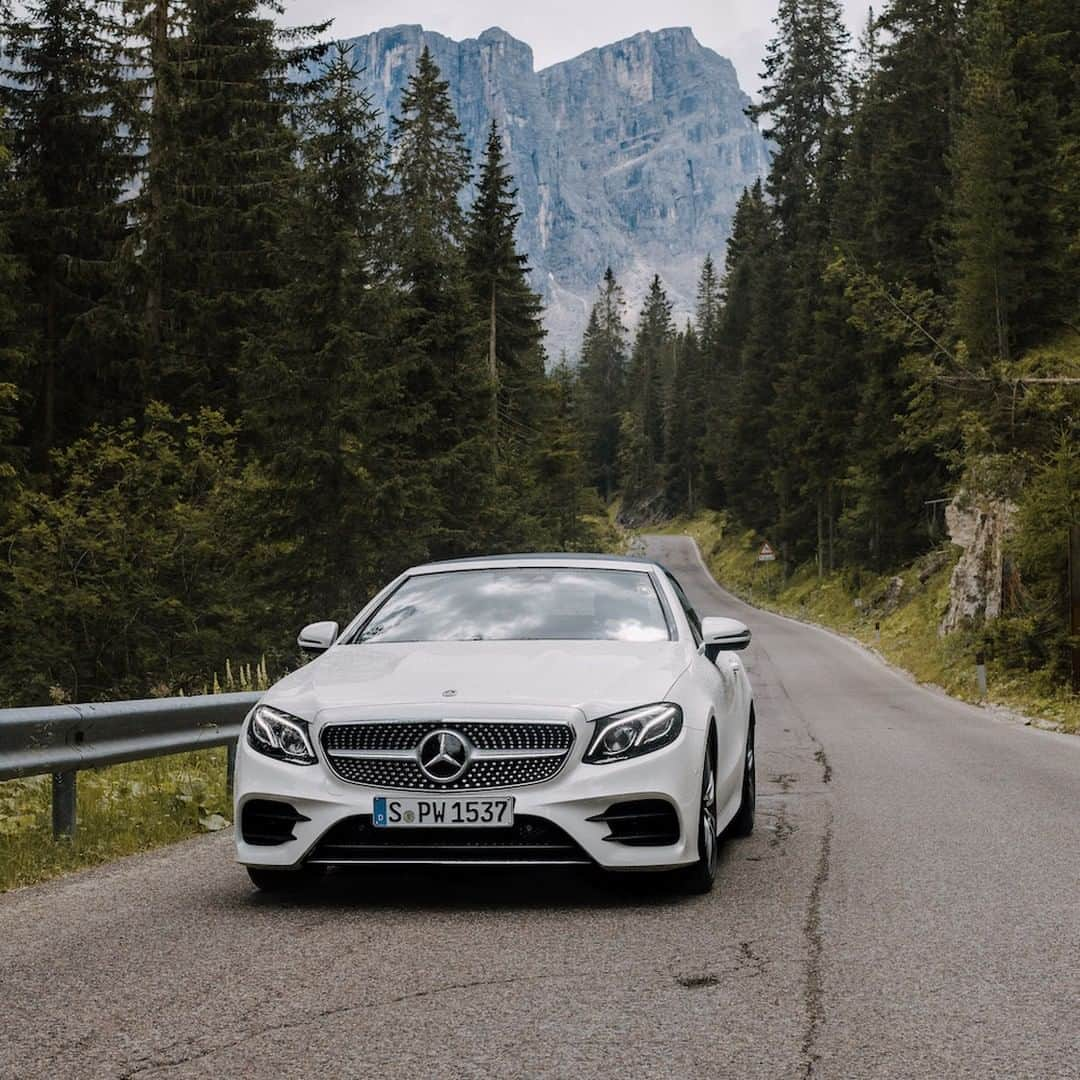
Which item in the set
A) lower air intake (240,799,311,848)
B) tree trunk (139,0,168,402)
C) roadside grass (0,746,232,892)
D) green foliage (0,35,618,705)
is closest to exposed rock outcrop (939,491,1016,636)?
green foliage (0,35,618,705)

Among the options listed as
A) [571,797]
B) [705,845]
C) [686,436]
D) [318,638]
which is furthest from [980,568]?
[686,436]

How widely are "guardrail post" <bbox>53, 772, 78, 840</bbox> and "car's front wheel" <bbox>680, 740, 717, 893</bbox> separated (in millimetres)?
3667

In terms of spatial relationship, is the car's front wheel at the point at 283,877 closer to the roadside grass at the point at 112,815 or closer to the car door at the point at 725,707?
the roadside grass at the point at 112,815

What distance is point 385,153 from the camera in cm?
2902

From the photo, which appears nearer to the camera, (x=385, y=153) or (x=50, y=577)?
(x=50, y=577)

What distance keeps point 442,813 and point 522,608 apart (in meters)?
1.85

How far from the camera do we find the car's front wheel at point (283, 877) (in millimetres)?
6137

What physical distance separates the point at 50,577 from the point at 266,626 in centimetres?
420

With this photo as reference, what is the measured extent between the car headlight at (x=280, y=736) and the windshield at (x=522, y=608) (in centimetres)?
121

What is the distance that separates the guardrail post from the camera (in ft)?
25.8

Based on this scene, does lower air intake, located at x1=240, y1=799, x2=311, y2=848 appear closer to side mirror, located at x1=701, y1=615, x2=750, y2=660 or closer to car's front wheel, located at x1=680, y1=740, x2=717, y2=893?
car's front wheel, located at x1=680, y1=740, x2=717, y2=893

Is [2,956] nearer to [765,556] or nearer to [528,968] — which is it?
[528,968]

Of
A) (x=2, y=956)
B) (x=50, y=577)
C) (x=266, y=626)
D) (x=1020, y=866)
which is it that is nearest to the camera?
(x=2, y=956)

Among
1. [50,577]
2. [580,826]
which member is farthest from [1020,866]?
[50,577]
